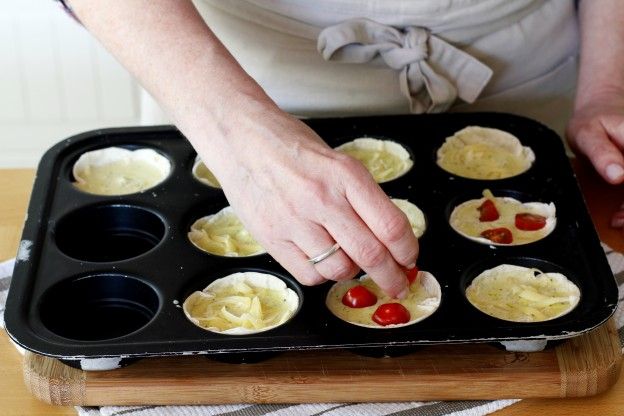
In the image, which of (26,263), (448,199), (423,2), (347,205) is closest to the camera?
(347,205)

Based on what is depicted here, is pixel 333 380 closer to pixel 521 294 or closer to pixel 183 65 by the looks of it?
pixel 521 294

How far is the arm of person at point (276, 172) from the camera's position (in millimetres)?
1670

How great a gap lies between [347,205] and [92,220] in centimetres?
73

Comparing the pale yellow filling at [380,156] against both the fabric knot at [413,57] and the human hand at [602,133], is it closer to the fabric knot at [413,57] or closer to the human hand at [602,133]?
the fabric knot at [413,57]

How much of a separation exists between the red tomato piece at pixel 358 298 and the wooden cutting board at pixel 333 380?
137 millimetres

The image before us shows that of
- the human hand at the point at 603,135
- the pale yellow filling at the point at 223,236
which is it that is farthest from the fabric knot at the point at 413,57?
the pale yellow filling at the point at 223,236

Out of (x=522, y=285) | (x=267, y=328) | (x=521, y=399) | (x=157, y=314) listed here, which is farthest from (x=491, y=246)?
(x=157, y=314)

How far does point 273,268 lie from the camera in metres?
1.99

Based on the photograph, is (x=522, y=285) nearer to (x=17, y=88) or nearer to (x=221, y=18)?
(x=221, y=18)

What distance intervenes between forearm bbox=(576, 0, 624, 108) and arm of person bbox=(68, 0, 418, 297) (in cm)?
94

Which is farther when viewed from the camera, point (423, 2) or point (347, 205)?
point (423, 2)

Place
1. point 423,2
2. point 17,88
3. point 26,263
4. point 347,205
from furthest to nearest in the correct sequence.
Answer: point 17,88, point 423,2, point 26,263, point 347,205

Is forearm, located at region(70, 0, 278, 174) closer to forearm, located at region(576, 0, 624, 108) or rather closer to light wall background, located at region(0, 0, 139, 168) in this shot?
forearm, located at region(576, 0, 624, 108)

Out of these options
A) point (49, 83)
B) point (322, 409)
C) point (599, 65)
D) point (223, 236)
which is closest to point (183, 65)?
point (223, 236)
